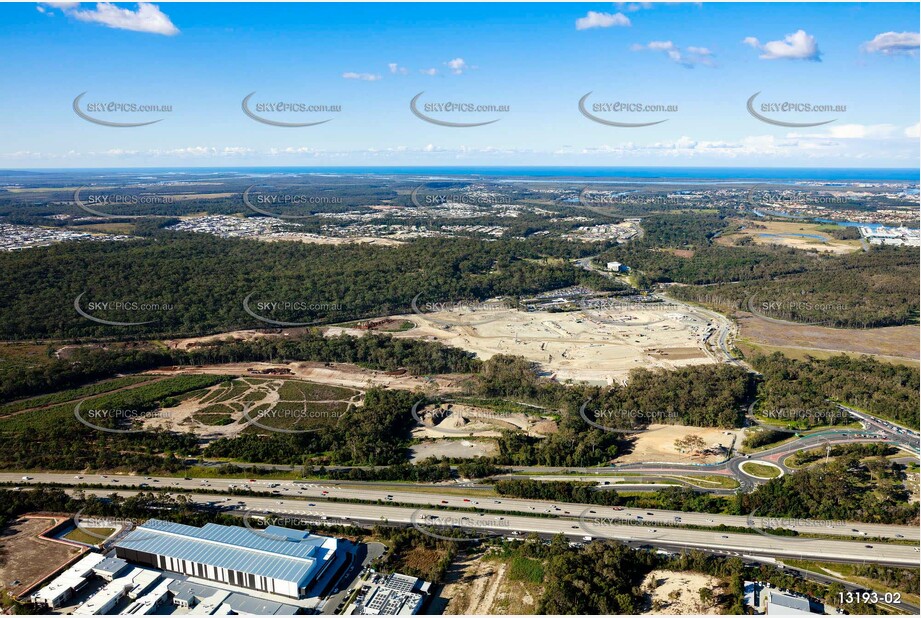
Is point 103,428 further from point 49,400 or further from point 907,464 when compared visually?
point 907,464

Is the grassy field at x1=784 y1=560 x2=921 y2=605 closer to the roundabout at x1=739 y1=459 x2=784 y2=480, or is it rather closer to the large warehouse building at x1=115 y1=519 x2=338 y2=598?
the roundabout at x1=739 y1=459 x2=784 y2=480

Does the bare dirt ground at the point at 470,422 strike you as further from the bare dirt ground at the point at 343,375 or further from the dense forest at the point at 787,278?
the dense forest at the point at 787,278

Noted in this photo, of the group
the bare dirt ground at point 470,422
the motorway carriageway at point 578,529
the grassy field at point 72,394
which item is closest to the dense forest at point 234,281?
the grassy field at point 72,394

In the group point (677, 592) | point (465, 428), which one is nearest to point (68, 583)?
point (465, 428)

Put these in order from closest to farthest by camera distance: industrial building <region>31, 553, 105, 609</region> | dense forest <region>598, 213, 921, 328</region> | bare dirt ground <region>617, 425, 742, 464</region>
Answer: industrial building <region>31, 553, 105, 609</region>, bare dirt ground <region>617, 425, 742, 464</region>, dense forest <region>598, 213, 921, 328</region>

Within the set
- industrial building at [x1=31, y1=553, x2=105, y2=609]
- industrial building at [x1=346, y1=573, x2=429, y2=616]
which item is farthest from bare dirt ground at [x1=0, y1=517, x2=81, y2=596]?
industrial building at [x1=346, y1=573, x2=429, y2=616]

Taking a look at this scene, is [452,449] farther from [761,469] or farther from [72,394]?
[72,394]

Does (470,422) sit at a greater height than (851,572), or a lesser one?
greater
